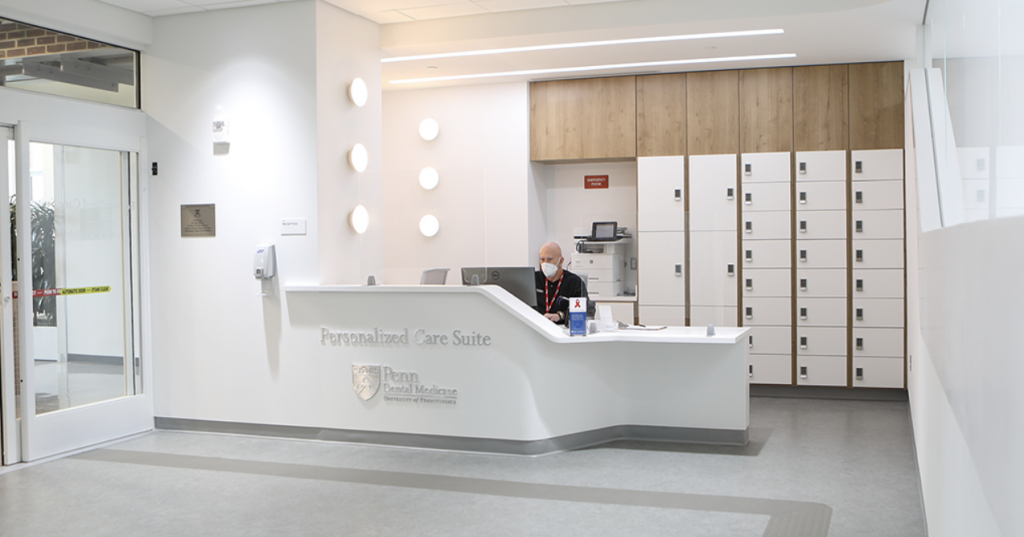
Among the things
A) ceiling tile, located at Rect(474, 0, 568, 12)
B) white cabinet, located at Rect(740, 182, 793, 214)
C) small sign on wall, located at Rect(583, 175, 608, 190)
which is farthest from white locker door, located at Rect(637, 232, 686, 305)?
ceiling tile, located at Rect(474, 0, 568, 12)

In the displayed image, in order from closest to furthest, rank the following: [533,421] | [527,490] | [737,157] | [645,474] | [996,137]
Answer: [996,137] < [527,490] < [645,474] < [533,421] < [737,157]

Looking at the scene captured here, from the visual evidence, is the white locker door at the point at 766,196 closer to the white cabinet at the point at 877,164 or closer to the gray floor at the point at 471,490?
the white cabinet at the point at 877,164

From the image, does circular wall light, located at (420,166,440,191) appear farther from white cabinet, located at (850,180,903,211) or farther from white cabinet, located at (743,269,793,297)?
white cabinet, located at (850,180,903,211)

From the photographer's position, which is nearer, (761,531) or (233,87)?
(761,531)

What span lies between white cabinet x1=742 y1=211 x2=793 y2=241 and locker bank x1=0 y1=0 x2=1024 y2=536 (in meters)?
0.24

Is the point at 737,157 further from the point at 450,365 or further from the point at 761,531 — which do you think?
the point at 761,531

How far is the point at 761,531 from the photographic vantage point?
3768 mm

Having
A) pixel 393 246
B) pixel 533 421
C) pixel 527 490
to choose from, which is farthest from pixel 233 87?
pixel 527 490

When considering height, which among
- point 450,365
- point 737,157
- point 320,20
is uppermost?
point 320,20

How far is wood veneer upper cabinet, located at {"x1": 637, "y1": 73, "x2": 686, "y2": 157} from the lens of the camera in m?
7.53

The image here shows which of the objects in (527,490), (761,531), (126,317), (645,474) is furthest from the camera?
(126,317)

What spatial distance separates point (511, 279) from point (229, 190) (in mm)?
2236

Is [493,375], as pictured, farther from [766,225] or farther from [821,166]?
[821,166]

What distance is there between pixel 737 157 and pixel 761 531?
438 cm
